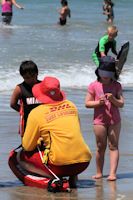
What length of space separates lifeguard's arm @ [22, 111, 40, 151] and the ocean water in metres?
7.09

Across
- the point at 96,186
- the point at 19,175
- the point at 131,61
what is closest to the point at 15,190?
the point at 19,175

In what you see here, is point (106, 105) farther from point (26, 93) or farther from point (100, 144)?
point (26, 93)

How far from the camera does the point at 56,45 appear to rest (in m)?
23.2

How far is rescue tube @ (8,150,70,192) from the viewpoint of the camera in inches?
267

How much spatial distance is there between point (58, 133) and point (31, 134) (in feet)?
0.81

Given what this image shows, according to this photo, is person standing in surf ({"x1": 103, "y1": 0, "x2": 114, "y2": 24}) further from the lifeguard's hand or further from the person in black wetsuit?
the lifeguard's hand

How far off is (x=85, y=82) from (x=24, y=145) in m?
8.98

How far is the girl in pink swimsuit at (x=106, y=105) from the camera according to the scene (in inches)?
287

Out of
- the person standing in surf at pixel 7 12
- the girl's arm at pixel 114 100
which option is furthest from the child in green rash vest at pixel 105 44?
the person standing in surf at pixel 7 12

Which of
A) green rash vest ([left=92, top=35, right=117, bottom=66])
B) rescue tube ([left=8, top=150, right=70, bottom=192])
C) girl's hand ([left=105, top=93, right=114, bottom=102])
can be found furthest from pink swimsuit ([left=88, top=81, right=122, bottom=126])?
green rash vest ([left=92, top=35, right=117, bottom=66])

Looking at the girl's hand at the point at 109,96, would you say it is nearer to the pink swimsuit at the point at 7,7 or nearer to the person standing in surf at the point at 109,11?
the pink swimsuit at the point at 7,7

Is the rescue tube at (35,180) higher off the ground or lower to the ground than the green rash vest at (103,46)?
lower

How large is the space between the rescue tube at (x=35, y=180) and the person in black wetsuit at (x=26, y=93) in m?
0.31

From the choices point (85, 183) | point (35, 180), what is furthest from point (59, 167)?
point (85, 183)
